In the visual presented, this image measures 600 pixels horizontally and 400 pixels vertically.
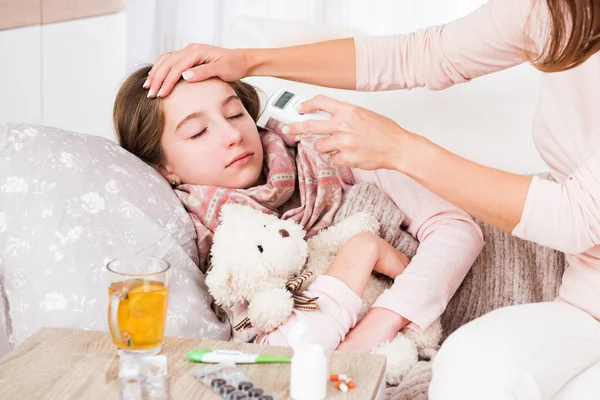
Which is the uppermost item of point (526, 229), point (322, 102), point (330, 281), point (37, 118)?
point (322, 102)

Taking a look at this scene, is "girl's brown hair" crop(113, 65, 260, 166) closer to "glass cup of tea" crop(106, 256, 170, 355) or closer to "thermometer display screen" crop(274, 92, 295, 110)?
"thermometer display screen" crop(274, 92, 295, 110)

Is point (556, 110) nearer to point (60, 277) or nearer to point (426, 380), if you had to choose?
point (426, 380)

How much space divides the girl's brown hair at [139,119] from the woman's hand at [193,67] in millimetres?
37

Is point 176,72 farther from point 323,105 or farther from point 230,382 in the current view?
point 230,382

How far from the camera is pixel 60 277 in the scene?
1252 mm

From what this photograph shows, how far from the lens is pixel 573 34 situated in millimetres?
1079

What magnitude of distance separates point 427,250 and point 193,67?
1.80 ft

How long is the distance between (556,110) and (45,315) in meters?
0.86

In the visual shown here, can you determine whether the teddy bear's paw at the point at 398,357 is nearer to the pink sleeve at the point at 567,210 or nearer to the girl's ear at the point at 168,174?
the pink sleeve at the point at 567,210

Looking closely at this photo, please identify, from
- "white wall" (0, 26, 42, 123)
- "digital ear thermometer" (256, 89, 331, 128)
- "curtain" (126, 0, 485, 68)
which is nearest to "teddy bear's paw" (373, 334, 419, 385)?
"digital ear thermometer" (256, 89, 331, 128)


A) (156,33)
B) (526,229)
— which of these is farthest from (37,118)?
(526,229)

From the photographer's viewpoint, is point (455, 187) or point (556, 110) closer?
point (455, 187)

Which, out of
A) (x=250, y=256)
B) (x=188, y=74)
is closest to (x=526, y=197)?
(x=250, y=256)

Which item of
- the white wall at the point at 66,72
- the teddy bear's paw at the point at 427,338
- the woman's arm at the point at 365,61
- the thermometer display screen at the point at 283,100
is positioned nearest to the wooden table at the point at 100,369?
the teddy bear's paw at the point at 427,338
